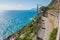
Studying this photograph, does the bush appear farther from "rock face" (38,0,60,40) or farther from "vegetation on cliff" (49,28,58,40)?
"rock face" (38,0,60,40)

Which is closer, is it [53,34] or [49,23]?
[53,34]

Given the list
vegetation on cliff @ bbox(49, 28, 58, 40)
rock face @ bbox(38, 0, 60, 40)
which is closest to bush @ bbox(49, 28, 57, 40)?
vegetation on cliff @ bbox(49, 28, 58, 40)

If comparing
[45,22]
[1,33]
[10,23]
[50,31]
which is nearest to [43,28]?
[45,22]

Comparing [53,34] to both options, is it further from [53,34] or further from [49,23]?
[49,23]

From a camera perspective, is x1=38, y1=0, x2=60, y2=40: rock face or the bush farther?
x1=38, y1=0, x2=60, y2=40: rock face

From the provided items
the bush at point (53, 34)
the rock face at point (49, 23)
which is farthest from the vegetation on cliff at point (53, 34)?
the rock face at point (49, 23)

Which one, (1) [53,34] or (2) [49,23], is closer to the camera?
(1) [53,34]

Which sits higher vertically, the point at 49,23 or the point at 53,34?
the point at 49,23

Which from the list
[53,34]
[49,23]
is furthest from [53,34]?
[49,23]

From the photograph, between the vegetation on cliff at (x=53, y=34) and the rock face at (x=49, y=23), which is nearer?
the vegetation on cliff at (x=53, y=34)

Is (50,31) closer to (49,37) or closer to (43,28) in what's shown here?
(49,37)

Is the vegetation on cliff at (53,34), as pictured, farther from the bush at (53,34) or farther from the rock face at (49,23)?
the rock face at (49,23)
